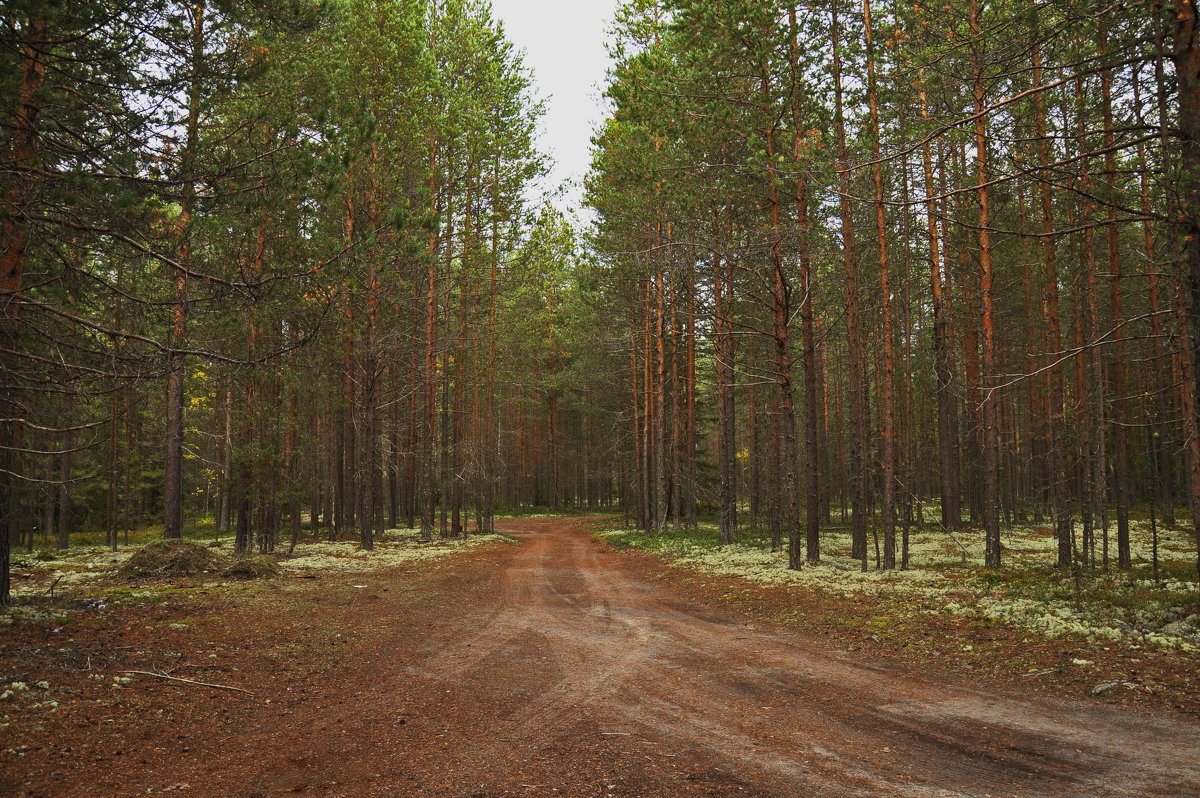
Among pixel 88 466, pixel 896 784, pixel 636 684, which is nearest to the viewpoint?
pixel 896 784

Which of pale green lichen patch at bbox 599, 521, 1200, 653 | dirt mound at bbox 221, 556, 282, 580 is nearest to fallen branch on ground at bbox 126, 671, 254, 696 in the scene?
dirt mound at bbox 221, 556, 282, 580

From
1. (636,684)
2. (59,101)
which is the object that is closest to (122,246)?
(59,101)

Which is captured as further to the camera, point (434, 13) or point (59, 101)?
point (434, 13)

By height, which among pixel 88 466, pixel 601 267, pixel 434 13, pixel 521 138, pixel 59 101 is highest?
pixel 434 13

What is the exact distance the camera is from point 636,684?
729 cm

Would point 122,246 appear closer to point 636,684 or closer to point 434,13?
point 636,684

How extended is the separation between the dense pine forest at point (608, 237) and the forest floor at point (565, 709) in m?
2.47

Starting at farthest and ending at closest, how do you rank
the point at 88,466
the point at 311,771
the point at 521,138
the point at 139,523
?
1. the point at 139,523
2. the point at 521,138
3. the point at 88,466
4. the point at 311,771

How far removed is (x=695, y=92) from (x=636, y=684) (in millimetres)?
13705

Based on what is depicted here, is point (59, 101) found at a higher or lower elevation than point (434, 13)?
lower

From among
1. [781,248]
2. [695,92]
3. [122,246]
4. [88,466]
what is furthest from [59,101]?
[88,466]

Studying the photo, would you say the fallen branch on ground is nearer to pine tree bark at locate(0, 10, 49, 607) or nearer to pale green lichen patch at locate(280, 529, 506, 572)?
pine tree bark at locate(0, 10, 49, 607)

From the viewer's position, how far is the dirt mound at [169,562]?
1345cm

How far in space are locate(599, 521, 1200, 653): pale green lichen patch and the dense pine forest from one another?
2.74ft
